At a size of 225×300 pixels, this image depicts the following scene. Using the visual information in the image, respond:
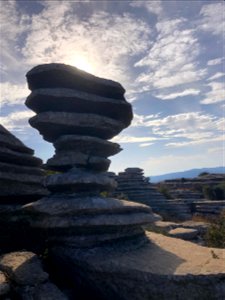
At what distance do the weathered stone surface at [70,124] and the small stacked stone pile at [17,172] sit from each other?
89 centimetres

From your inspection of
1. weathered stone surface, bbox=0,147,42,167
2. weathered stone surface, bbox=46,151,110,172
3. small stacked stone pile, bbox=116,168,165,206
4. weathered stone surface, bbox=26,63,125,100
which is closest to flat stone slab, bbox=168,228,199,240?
weathered stone surface, bbox=46,151,110,172

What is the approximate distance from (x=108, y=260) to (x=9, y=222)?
9.85ft

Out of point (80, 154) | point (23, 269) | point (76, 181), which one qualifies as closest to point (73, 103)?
point (80, 154)

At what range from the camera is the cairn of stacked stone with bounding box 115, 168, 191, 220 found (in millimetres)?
28484

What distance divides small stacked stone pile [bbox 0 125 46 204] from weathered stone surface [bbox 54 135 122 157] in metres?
1.08

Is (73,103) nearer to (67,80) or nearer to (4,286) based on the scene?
(67,80)

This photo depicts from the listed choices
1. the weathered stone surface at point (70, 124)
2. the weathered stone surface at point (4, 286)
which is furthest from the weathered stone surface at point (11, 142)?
the weathered stone surface at point (4, 286)

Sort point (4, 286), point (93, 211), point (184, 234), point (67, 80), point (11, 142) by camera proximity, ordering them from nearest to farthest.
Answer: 1. point (4, 286)
2. point (93, 211)
3. point (67, 80)
4. point (11, 142)
5. point (184, 234)

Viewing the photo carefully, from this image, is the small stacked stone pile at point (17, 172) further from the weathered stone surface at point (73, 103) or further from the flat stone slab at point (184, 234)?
the flat stone slab at point (184, 234)

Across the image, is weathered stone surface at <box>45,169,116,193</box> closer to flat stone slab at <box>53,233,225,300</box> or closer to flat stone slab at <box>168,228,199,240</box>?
flat stone slab at <box>53,233,225,300</box>

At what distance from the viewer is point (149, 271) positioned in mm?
5914

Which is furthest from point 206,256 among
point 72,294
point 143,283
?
point 72,294

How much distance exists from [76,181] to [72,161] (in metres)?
0.69

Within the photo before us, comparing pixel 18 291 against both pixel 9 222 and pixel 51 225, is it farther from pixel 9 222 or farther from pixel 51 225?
pixel 9 222
